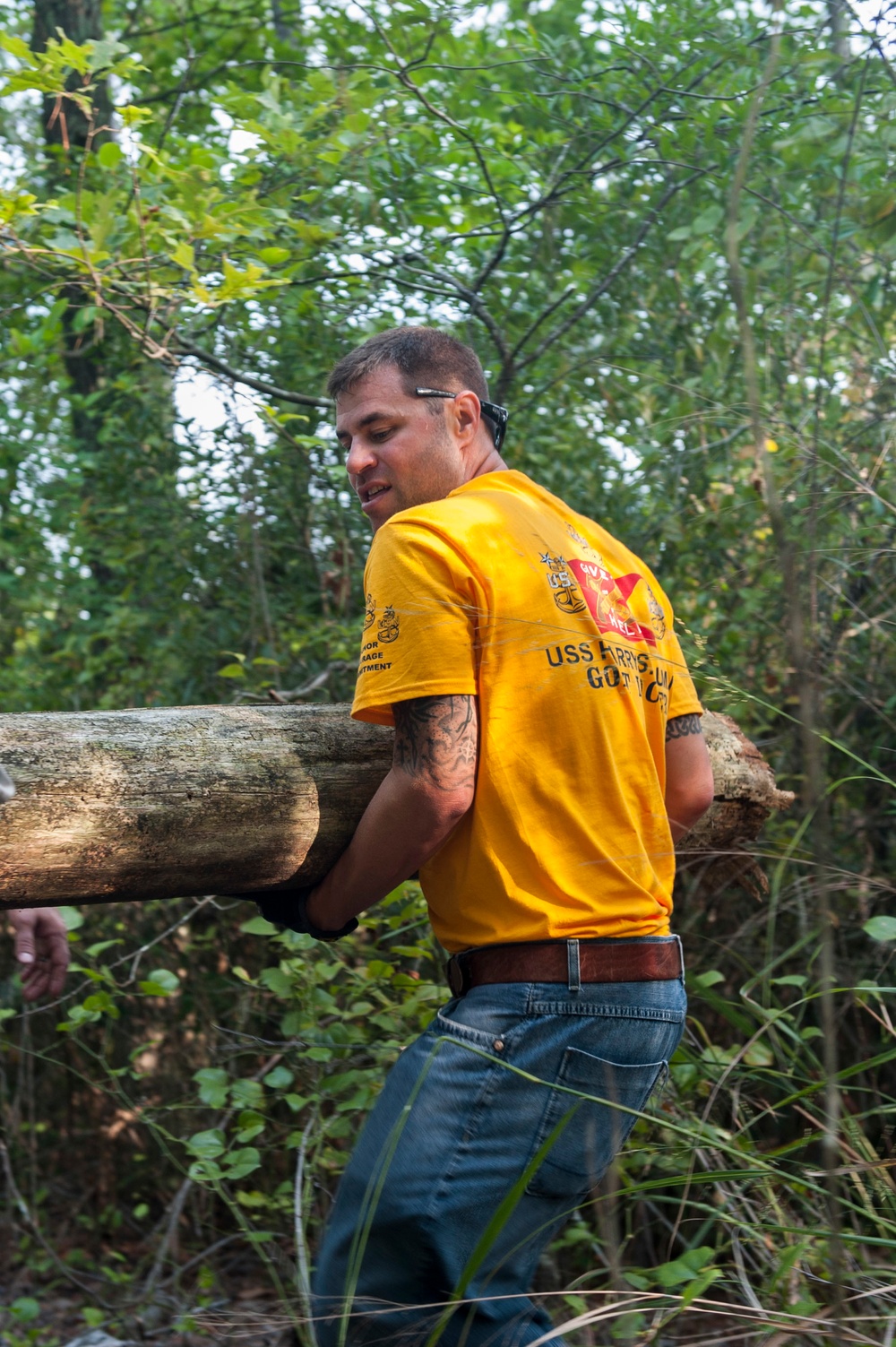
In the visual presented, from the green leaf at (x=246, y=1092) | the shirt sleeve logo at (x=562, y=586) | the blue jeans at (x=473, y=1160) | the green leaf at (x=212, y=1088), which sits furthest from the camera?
the green leaf at (x=246, y=1092)

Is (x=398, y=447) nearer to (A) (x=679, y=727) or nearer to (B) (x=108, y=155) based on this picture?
(A) (x=679, y=727)

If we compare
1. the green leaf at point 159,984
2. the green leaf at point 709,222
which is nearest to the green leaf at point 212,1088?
the green leaf at point 159,984

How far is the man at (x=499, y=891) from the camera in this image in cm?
188

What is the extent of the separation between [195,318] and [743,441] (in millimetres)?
2301

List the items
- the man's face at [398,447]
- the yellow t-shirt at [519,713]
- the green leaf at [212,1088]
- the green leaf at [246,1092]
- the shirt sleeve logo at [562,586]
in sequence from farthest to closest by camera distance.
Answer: the green leaf at [246,1092] < the green leaf at [212,1088] < the man's face at [398,447] < the shirt sleeve logo at [562,586] < the yellow t-shirt at [519,713]

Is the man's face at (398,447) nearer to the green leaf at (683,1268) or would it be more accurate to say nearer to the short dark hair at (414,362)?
the short dark hair at (414,362)

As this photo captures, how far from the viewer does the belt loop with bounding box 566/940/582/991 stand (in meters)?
1.94

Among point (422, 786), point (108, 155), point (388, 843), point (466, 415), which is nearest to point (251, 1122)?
point (388, 843)

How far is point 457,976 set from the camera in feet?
6.76

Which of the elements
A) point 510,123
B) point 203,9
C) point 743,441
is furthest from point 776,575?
point 203,9

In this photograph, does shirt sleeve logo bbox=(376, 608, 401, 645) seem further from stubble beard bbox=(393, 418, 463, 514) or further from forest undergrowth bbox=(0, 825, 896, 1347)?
forest undergrowth bbox=(0, 825, 896, 1347)

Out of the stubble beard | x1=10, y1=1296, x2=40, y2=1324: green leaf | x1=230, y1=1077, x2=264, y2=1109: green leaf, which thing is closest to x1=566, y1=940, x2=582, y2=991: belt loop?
the stubble beard

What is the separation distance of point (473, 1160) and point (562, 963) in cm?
36

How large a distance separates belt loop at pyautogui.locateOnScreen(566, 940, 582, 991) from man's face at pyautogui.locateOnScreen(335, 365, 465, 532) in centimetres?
105
